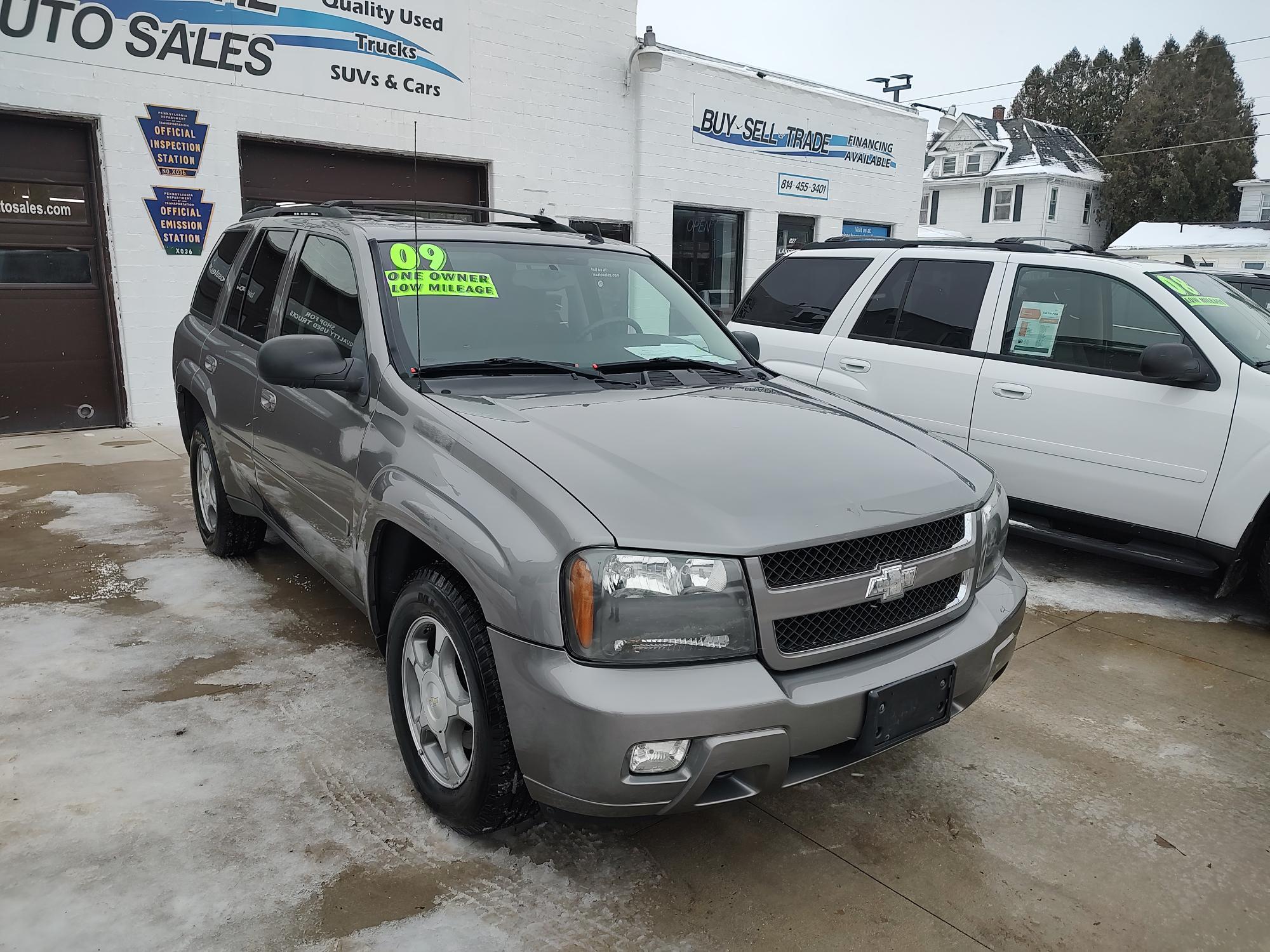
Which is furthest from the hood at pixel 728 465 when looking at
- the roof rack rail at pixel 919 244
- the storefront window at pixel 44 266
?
the storefront window at pixel 44 266

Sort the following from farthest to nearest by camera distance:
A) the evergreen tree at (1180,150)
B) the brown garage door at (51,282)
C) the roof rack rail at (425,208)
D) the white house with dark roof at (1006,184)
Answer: the evergreen tree at (1180,150) < the white house with dark roof at (1006,184) < the brown garage door at (51,282) < the roof rack rail at (425,208)

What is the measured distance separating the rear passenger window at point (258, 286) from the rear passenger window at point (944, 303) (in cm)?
371

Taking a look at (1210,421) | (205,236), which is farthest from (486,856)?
(205,236)

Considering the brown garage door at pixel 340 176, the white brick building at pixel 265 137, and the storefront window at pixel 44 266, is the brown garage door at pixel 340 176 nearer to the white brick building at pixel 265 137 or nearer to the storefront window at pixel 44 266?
the white brick building at pixel 265 137

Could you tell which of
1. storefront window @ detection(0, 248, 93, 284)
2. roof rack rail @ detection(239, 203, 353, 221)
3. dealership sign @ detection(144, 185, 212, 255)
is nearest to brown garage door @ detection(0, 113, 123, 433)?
storefront window @ detection(0, 248, 93, 284)

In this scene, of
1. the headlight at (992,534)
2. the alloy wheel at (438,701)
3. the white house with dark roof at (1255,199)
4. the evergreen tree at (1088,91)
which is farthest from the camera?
the evergreen tree at (1088,91)

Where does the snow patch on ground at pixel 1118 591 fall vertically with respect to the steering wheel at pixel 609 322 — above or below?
below

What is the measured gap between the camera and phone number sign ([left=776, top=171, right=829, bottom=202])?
13766mm

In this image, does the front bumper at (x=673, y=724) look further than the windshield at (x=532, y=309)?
No

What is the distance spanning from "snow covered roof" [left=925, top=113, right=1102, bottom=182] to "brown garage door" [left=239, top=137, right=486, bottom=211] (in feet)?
122

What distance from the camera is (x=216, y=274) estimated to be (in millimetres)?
4859

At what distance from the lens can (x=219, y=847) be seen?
104 inches

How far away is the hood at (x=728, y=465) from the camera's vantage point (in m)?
2.26

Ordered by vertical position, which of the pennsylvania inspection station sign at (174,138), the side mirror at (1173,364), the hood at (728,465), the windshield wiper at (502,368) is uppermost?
the pennsylvania inspection station sign at (174,138)
